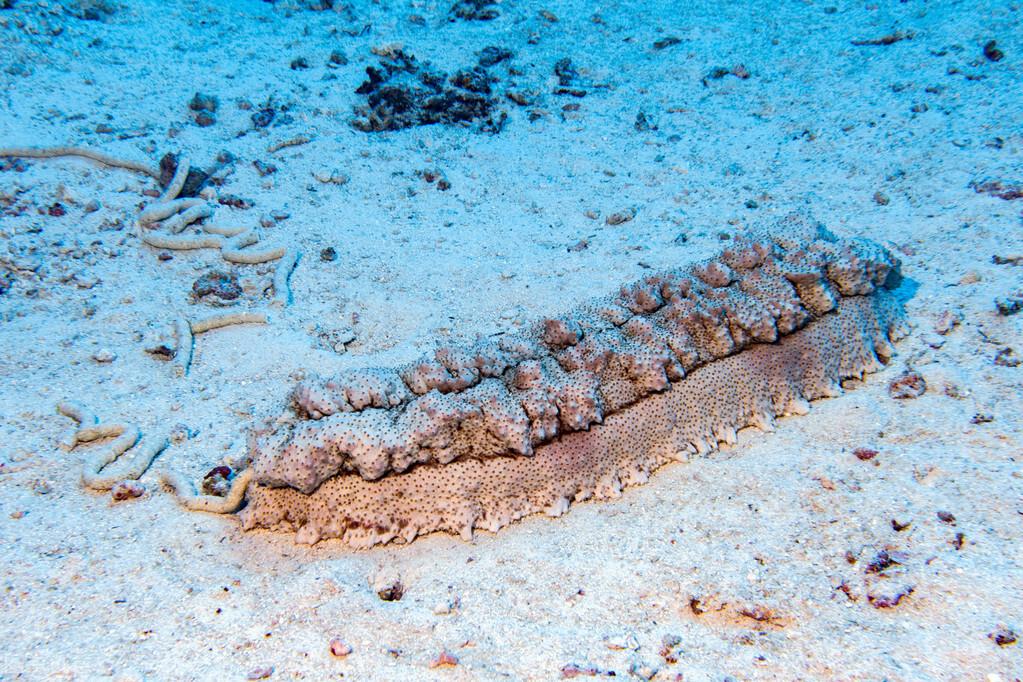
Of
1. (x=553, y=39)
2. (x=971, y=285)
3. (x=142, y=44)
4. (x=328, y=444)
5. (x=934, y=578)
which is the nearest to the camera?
(x=934, y=578)

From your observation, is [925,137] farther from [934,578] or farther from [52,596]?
[52,596]

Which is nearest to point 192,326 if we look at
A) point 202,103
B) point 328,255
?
point 328,255

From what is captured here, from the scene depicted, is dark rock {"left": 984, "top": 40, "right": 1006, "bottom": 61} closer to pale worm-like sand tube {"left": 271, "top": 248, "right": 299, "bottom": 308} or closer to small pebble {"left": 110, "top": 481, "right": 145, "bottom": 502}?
pale worm-like sand tube {"left": 271, "top": 248, "right": 299, "bottom": 308}

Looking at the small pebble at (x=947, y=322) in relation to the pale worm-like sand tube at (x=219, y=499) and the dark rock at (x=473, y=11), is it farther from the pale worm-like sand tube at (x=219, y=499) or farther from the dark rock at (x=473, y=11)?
the dark rock at (x=473, y=11)

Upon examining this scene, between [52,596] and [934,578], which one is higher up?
[934,578]

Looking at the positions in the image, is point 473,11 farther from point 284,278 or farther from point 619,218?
point 284,278

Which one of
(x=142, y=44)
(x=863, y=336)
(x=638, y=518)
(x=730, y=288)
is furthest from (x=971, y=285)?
(x=142, y=44)
